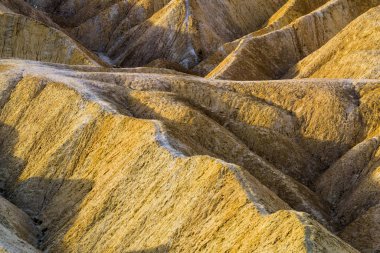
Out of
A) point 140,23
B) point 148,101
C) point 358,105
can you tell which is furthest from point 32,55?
point 358,105

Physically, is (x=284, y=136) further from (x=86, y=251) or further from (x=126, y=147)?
(x=86, y=251)

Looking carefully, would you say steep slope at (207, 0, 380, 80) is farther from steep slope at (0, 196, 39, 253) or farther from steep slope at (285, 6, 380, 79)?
steep slope at (0, 196, 39, 253)

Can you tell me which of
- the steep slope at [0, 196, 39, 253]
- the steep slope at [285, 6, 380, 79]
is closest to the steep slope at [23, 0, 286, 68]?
the steep slope at [285, 6, 380, 79]

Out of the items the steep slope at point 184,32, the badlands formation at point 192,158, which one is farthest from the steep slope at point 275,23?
the badlands formation at point 192,158

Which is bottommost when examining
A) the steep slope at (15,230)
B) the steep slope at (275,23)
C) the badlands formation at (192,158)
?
the steep slope at (275,23)

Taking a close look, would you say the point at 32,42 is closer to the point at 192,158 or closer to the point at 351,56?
the point at 351,56

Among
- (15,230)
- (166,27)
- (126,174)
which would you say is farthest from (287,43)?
(15,230)

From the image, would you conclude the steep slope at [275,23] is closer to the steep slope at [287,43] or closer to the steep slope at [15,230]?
the steep slope at [287,43]
